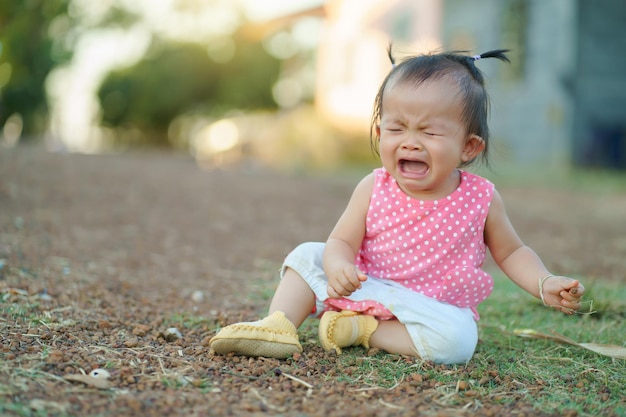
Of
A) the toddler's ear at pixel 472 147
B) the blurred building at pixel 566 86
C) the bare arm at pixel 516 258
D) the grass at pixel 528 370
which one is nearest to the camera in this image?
the grass at pixel 528 370

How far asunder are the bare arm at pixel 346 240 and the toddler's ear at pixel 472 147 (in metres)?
0.33

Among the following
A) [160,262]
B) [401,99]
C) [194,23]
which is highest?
[194,23]

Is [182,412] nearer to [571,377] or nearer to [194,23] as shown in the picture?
[571,377]

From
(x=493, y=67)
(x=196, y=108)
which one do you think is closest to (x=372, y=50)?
(x=493, y=67)

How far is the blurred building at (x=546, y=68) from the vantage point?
10.2 metres

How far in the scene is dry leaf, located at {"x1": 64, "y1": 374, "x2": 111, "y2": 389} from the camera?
173 cm

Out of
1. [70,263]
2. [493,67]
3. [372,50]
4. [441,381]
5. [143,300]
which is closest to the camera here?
[441,381]

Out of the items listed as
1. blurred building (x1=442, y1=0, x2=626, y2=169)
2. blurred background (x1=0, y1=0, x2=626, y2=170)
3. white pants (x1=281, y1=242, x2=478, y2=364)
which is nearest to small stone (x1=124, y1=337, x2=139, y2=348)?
white pants (x1=281, y1=242, x2=478, y2=364)

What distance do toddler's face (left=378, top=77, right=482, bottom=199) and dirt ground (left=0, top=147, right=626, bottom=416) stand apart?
66 centimetres

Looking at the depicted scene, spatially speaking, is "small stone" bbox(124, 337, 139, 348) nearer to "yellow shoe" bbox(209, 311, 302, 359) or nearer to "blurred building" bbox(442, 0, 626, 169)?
"yellow shoe" bbox(209, 311, 302, 359)

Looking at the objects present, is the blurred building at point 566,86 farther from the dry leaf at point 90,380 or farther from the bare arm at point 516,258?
the dry leaf at point 90,380

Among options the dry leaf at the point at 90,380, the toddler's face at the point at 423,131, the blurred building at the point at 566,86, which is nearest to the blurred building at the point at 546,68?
the blurred building at the point at 566,86

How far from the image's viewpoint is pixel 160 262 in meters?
3.84

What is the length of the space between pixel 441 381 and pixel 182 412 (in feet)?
2.51
